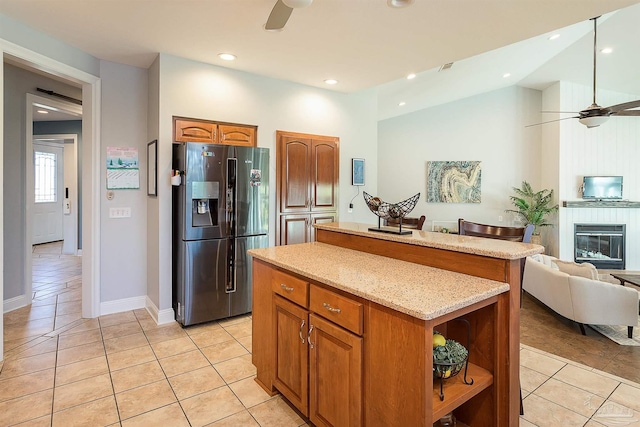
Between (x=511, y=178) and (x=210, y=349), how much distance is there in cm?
746

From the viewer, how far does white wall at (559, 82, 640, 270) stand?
6.68 meters

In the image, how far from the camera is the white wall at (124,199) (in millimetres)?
3469

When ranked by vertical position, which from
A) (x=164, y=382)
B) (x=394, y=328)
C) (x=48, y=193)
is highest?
(x=48, y=193)

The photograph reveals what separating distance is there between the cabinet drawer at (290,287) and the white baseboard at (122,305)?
2.42 m

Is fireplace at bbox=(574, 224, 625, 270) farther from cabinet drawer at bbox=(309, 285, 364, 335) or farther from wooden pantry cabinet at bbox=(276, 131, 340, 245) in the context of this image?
cabinet drawer at bbox=(309, 285, 364, 335)

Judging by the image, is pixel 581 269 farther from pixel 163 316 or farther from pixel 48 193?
pixel 48 193

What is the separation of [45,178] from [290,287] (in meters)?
8.58

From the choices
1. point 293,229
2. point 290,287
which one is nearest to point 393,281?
point 290,287

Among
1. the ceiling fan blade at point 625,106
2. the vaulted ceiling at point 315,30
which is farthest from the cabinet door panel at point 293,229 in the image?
the ceiling fan blade at point 625,106

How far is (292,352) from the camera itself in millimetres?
1897

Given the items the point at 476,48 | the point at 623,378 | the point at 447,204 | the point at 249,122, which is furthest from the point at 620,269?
the point at 249,122

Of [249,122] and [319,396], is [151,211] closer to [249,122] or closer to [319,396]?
[249,122]

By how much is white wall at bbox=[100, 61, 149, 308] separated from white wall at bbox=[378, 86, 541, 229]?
6.29 m

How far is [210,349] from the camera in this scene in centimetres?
281
